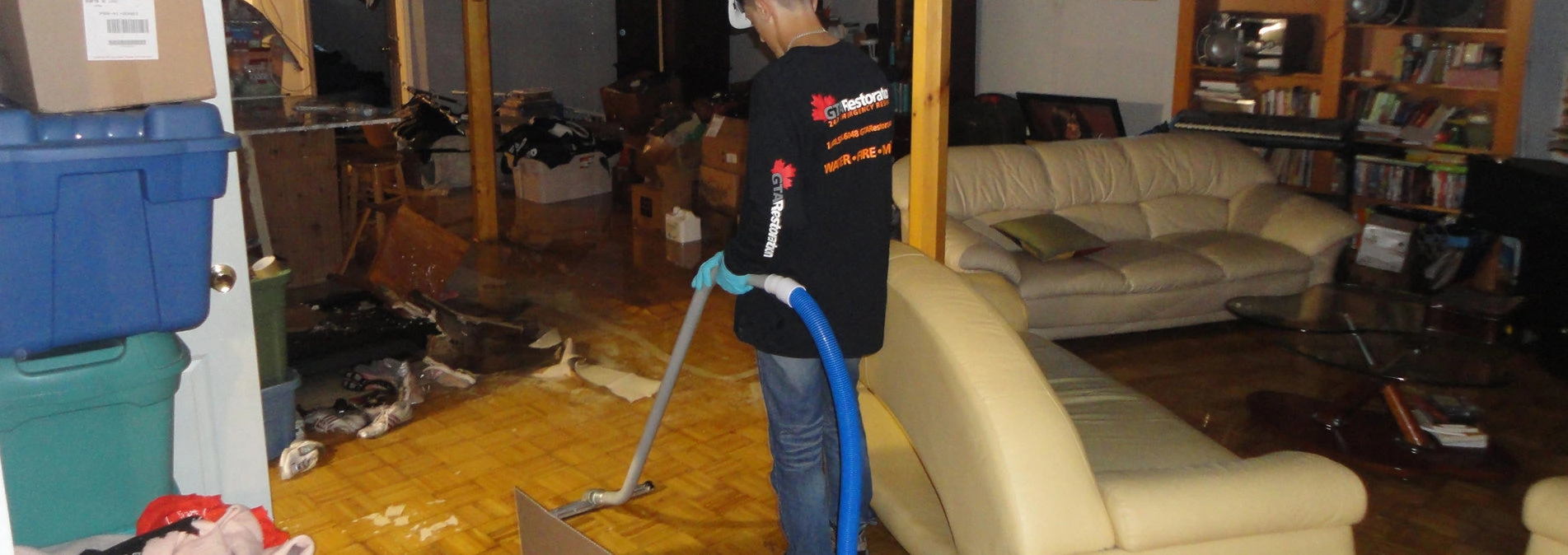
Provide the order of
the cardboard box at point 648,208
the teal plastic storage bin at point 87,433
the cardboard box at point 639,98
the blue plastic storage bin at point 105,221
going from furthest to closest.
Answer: the cardboard box at point 639,98, the cardboard box at point 648,208, the teal plastic storage bin at point 87,433, the blue plastic storage bin at point 105,221

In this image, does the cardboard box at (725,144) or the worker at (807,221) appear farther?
A: the cardboard box at (725,144)

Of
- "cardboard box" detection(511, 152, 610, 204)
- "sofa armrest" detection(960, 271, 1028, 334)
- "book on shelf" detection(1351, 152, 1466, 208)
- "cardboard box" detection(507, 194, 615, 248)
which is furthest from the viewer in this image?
"cardboard box" detection(511, 152, 610, 204)

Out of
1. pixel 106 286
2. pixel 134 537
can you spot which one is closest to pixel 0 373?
pixel 106 286

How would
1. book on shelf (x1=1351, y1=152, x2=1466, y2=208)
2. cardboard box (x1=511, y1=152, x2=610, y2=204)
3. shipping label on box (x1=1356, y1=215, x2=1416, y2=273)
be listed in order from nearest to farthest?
shipping label on box (x1=1356, y1=215, x2=1416, y2=273)
book on shelf (x1=1351, y1=152, x2=1466, y2=208)
cardboard box (x1=511, y1=152, x2=610, y2=204)

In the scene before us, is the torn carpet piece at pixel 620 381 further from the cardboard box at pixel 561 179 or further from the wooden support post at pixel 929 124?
the cardboard box at pixel 561 179

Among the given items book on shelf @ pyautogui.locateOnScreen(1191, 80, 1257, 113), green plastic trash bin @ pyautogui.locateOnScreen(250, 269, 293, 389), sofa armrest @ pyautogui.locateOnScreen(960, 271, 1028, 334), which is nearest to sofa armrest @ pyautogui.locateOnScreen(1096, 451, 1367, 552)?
sofa armrest @ pyautogui.locateOnScreen(960, 271, 1028, 334)

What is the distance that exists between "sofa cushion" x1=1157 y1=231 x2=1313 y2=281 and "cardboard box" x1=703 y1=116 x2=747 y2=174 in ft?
9.23

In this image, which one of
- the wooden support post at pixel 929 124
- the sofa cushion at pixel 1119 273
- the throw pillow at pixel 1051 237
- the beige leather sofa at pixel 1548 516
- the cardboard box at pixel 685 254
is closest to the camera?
the beige leather sofa at pixel 1548 516

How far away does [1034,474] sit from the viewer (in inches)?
82.4

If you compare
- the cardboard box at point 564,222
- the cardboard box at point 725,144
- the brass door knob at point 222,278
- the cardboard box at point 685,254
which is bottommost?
the cardboard box at point 685,254

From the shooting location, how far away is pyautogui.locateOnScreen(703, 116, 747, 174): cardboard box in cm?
705

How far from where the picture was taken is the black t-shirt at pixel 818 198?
85.7 inches

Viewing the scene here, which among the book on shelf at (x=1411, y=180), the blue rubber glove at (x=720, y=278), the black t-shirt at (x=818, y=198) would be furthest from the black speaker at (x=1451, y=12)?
the blue rubber glove at (x=720, y=278)

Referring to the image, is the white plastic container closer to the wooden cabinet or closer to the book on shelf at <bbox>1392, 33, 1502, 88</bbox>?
the wooden cabinet
